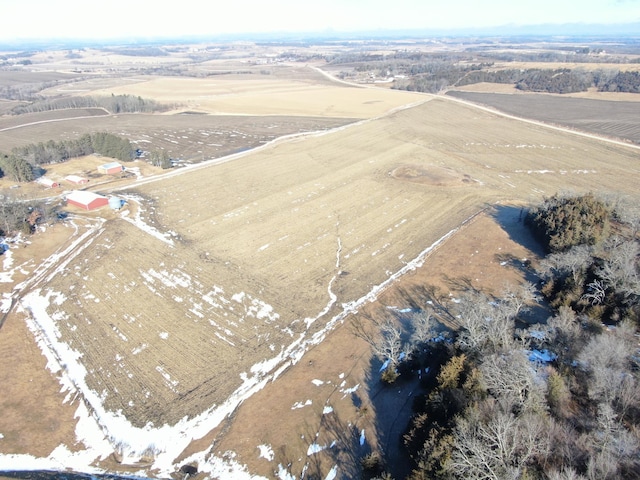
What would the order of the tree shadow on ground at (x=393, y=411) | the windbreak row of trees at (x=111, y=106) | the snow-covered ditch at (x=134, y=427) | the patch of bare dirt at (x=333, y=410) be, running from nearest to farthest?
1. the tree shadow on ground at (x=393, y=411)
2. the patch of bare dirt at (x=333, y=410)
3. the snow-covered ditch at (x=134, y=427)
4. the windbreak row of trees at (x=111, y=106)

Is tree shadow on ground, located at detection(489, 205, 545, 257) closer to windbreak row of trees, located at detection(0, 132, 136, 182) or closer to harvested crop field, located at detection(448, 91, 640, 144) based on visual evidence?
harvested crop field, located at detection(448, 91, 640, 144)

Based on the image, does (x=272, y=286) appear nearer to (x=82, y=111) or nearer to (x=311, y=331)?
(x=311, y=331)

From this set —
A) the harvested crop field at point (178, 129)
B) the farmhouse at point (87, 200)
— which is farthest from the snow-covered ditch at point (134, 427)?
the harvested crop field at point (178, 129)

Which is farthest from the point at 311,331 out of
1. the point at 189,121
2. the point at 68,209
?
the point at 189,121

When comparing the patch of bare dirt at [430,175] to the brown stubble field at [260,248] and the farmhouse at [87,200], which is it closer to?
the brown stubble field at [260,248]

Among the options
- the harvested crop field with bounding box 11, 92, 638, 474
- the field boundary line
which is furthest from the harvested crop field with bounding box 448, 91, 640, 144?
the harvested crop field with bounding box 11, 92, 638, 474

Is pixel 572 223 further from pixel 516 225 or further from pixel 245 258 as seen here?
pixel 245 258
